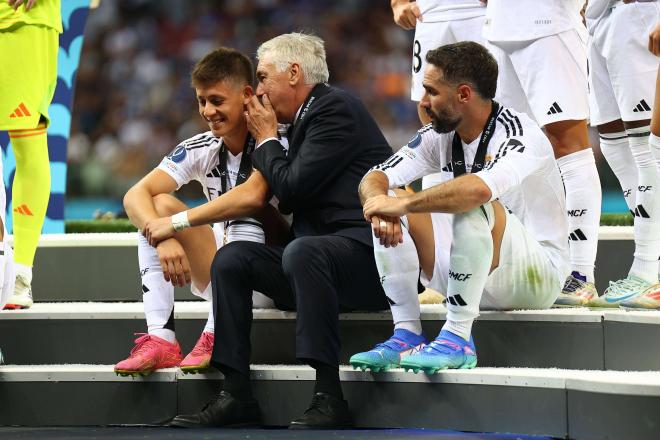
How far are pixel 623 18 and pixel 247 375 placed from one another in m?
1.71

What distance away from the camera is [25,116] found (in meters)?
4.19

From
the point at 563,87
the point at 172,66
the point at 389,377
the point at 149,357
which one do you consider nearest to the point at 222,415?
the point at 149,357

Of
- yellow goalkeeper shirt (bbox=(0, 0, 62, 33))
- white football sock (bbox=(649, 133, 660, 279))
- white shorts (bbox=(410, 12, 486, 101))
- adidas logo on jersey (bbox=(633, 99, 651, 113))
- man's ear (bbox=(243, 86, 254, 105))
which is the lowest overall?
white football sock (bbox=(649, 133, 660, 279))

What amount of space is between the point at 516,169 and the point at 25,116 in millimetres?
1886

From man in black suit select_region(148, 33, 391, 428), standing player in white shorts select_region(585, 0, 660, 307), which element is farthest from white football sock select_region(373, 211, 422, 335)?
Answer: standing player in white shorts select_region(585, 0, 660, 307)

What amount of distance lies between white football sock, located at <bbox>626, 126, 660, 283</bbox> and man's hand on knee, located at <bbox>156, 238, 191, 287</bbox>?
4.87ft

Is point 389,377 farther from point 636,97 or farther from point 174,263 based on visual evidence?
point 636,97

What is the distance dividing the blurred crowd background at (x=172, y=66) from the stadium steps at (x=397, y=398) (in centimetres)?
568

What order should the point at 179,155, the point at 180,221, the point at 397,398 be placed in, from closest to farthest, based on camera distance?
the point at 397,398 < the point at 180,221 < the point at 179,155

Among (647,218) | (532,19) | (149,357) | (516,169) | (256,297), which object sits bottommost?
(149,357)

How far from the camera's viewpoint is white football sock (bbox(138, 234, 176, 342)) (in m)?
3.72

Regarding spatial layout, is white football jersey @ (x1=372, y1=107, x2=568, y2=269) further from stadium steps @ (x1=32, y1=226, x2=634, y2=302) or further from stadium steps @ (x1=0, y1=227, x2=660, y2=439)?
stadium steps @ (x1=32, y1=226, x2=634, y2=302)

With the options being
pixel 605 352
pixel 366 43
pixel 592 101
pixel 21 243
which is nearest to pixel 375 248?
pixel 605 352

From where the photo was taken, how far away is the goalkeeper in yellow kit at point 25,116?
4180 millimetres
